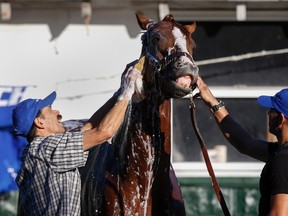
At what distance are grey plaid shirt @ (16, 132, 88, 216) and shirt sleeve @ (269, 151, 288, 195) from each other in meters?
1.11

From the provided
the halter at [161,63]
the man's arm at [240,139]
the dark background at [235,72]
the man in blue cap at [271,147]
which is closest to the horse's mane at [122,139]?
the halter at [161,63]

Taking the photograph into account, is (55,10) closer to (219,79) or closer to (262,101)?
(219,79)

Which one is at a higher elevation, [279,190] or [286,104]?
[286,104]

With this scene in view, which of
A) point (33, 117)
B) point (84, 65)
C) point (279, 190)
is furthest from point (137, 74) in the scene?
point (84, 65)

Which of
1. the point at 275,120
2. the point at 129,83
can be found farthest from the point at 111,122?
the point at 275,120

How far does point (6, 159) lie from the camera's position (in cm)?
988

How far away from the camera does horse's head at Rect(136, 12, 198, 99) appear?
5.62 meters

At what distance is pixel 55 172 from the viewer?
583cm

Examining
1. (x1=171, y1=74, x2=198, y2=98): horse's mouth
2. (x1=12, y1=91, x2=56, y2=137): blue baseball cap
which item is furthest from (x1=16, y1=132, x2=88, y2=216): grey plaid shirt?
(x1=171, y1=74, x2=198, y2=98): horse's mouth

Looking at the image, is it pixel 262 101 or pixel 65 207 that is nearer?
pixel 65 207

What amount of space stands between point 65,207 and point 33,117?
1.97 feet

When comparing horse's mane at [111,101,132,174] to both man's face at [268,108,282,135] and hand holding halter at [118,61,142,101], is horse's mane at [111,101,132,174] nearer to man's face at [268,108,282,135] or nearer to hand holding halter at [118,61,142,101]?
hand holding halter at [118,61,142,101]

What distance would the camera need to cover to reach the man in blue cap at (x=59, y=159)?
5.80 meters

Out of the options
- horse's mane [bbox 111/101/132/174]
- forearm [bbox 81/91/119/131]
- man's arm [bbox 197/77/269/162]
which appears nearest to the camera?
horse's mane [bbox 111/101/132/174]
